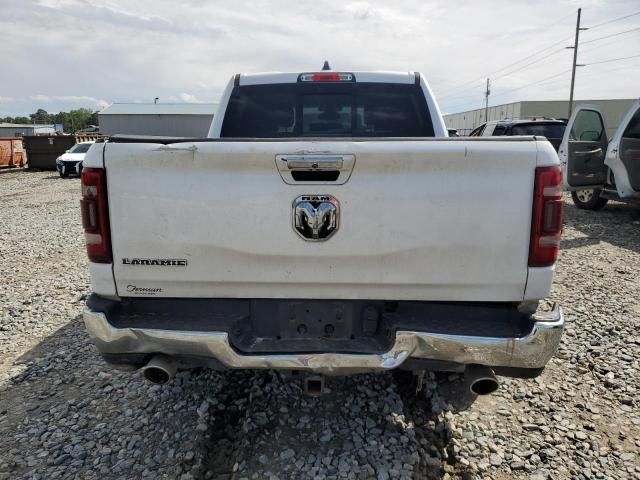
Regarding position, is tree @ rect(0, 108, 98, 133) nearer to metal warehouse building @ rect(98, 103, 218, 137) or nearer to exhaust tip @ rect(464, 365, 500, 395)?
metal warehouse building @ rect(98, 103, 218, 137)

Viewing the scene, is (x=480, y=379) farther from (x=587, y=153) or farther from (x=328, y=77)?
(x=587, y=153)

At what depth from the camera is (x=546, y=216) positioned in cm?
230

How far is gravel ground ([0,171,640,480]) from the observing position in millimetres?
2672

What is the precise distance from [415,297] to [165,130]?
53398 mm

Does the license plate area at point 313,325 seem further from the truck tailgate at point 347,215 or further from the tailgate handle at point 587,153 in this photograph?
the tailgate handle at point 587,153

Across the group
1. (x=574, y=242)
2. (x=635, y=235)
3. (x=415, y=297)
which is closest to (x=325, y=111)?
(x=415, y=297)

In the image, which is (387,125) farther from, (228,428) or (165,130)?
(165,130)

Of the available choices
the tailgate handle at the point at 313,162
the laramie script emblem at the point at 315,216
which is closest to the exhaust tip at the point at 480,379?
the laramie script emblem at the point at 315,216

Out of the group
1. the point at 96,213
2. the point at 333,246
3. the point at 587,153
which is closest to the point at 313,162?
the point at 333,246

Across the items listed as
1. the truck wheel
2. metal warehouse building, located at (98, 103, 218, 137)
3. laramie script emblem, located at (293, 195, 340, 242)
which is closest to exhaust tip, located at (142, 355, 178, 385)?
laramie script emblem, located at (293, 195, 340, 242)

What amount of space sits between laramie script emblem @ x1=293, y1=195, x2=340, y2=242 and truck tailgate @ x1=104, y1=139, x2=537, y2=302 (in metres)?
0.03

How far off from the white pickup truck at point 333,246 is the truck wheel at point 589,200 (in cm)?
1005

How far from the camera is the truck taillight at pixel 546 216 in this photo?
7.47ft

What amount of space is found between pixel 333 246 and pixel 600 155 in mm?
9292
